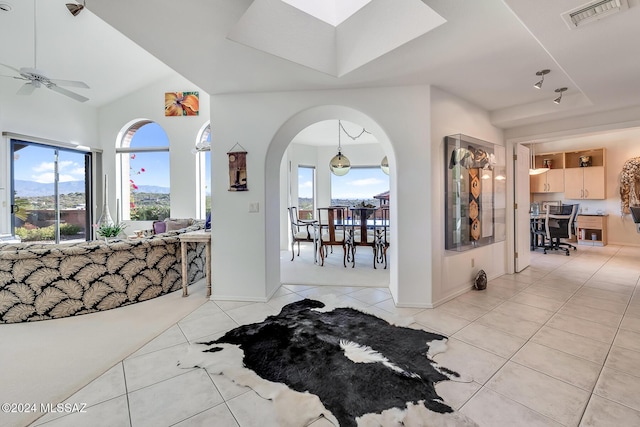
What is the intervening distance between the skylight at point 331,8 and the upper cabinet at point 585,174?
8037 millimetres

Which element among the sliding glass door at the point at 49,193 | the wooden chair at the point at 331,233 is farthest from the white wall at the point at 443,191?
the sliding glass door at the point at 49,193

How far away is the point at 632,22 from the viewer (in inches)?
76.4

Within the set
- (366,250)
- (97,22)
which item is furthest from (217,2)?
(366,250)

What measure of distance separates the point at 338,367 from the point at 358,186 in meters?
7.15

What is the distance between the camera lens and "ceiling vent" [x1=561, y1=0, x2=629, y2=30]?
172 centimetres

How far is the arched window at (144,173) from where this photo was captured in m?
7.35

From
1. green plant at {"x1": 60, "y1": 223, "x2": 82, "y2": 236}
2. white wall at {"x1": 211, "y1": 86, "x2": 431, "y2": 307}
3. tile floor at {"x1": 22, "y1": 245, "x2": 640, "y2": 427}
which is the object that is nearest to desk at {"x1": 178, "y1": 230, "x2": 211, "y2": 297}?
white wall at {"x1": 211, "y1": 86, "x2": 431, "y2": 307}

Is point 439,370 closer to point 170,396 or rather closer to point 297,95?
point 170,396

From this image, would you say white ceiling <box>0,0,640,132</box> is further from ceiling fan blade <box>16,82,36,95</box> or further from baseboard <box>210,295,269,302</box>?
baseboard <box>210,295,269,302</box>

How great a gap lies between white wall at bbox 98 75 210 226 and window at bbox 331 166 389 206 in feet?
13.3

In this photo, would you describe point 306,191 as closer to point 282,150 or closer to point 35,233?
point 282,150

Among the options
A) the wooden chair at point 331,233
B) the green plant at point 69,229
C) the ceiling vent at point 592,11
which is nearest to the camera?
the ceiling vent at point 592,11

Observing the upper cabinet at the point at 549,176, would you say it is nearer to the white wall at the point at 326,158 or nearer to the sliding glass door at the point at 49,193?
the white wall at the point at 326,158

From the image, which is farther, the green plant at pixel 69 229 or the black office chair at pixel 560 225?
the green plant at pixel 69 229
